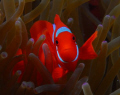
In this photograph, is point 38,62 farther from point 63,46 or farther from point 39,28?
point 39,28

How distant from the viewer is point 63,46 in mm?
793

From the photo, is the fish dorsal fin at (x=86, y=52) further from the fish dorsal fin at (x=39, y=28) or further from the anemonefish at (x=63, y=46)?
the fish dorsal fin at (x=39, y=28)

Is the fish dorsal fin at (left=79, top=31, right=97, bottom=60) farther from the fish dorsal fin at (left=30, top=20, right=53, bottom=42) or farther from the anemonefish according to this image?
the fish dorsal fin at (left=30, top=20, right=53, bottom=42)

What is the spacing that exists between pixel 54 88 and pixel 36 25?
0.35 m

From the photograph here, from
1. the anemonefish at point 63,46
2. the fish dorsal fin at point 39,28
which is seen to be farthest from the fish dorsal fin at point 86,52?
the fish dorsal fin at point 39,28

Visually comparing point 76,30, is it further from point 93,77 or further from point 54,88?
point 54,88

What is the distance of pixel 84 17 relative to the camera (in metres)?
1.55

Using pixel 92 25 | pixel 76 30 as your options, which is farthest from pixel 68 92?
pixel 92 25

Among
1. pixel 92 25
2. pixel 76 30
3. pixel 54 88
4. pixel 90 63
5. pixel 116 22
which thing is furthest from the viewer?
pixel 92 25

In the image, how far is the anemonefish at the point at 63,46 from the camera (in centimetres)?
79

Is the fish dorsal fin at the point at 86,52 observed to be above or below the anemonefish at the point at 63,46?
below

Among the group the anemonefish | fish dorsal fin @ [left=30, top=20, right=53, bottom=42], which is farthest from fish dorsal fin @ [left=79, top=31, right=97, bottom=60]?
fish dorsal fin @ [left=30, top=20, right=53, bottom=42]

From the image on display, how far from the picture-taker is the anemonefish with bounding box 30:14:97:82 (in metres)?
0.79

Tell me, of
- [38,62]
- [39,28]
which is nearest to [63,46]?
[38,62]
